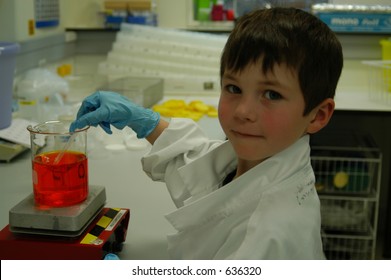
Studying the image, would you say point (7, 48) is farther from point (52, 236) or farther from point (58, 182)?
point (52, 236)

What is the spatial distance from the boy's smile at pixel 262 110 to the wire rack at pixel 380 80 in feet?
5.84

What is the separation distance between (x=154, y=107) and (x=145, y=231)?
1186mm

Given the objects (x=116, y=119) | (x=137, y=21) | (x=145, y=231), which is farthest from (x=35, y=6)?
(x=145, y=231)

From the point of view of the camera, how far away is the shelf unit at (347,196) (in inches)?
103

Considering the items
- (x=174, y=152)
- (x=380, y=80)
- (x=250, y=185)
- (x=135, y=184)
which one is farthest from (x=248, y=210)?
(x=380, y=80)

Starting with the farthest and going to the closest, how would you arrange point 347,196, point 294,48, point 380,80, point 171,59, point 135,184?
1. point 380,80
2. point 171,59
3. point 347,196
4. point 135,184
5. point 294,48

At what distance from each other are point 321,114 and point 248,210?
256 millimetres

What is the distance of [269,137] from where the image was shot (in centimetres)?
94

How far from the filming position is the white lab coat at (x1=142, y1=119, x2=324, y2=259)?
0.88 meters

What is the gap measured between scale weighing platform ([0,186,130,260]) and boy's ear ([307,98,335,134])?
0.47 metres

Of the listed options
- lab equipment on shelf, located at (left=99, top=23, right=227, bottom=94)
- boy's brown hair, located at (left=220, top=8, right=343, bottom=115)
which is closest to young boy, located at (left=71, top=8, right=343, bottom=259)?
boy's brown hair, located at (left=220, top=8, right=343, bottom=115)

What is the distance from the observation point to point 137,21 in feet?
9.80

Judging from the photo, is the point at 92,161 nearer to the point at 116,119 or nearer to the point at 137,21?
the point at 116,119

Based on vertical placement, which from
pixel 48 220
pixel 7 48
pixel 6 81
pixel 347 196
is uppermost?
pixel 7 48
